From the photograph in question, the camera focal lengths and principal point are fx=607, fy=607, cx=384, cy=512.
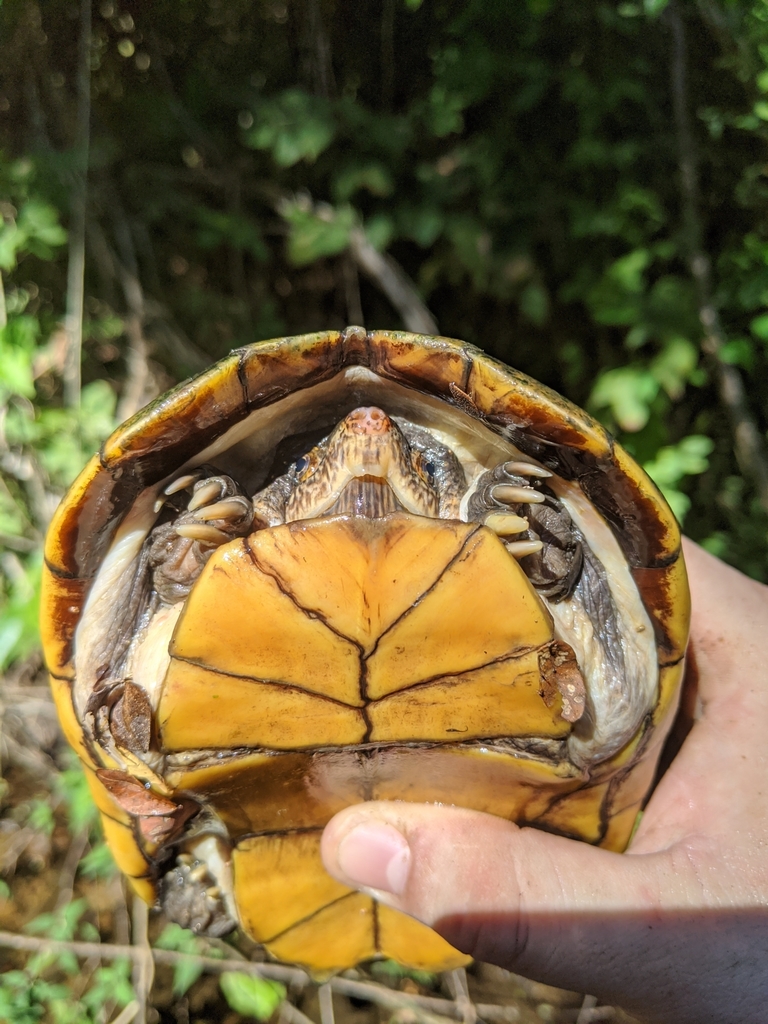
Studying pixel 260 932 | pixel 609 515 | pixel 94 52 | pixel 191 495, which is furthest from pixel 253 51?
pixel 260 932

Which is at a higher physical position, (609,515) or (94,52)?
(94,52)

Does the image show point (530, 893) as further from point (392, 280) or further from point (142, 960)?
point (392, 280)

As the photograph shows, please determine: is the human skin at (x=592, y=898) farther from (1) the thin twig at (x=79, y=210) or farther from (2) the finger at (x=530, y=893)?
(1) the thin twig at (x=79, y=210)

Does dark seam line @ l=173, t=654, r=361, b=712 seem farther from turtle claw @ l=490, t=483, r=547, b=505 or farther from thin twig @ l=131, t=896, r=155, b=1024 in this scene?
thin twig @ l=131, t=896, r=155, b=1024

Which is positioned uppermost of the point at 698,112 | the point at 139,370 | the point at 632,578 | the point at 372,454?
the point at 698,112

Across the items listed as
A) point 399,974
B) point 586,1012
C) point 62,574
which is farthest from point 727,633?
point 62,574

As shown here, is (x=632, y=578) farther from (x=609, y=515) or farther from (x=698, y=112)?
(x=698, y=112)

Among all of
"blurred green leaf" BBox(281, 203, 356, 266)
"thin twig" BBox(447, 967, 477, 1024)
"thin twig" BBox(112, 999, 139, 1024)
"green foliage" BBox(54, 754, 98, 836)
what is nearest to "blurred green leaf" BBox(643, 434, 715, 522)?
"blurred green leaf" BBox(281, 203, 356, 266)

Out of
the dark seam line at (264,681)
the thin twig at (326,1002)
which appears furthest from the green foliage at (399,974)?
the dark seam line at (264,681)
